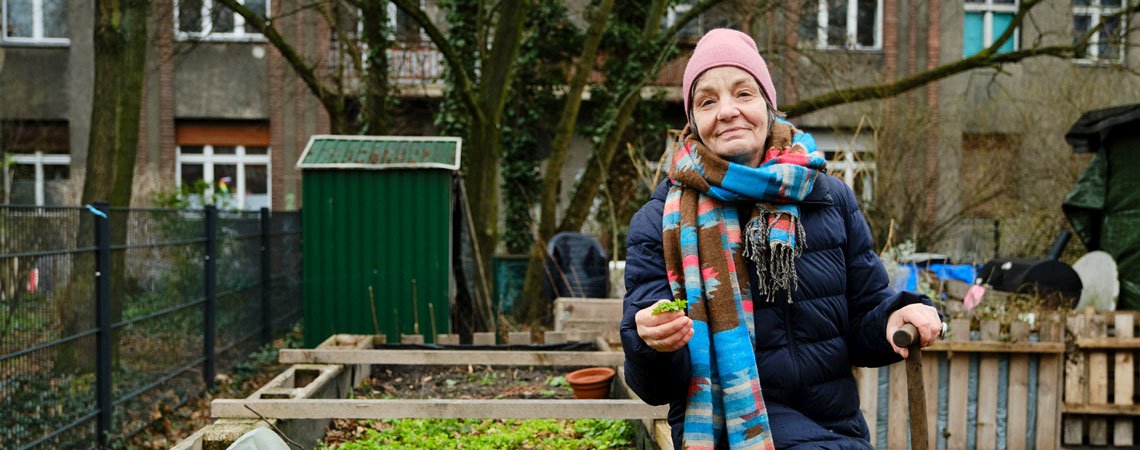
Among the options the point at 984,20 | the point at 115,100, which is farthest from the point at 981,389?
the point at 984,20

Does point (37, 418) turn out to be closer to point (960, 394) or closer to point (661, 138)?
point (960, 394)

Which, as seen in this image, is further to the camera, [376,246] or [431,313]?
[376,246]

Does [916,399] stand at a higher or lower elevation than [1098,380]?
higher

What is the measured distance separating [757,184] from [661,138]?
14350 mm

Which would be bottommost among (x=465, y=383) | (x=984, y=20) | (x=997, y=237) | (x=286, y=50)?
(x=465, y=383)

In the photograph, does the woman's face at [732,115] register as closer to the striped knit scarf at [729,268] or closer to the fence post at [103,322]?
the striped knit scarf at [729,268]

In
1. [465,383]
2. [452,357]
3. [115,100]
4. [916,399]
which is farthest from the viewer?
[115,100]

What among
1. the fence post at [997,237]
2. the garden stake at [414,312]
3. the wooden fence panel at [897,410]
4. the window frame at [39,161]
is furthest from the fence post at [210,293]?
the window frame at [39,161]

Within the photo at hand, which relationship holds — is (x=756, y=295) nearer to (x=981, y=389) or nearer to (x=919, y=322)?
(x=919, y=322)

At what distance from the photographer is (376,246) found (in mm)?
9469

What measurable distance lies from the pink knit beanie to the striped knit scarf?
0.94 ft

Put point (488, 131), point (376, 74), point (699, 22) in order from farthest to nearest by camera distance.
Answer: point (699, 22), point (376, 74), point (488, 131)

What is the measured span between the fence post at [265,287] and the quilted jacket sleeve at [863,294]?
978cm

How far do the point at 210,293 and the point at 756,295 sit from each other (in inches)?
300
